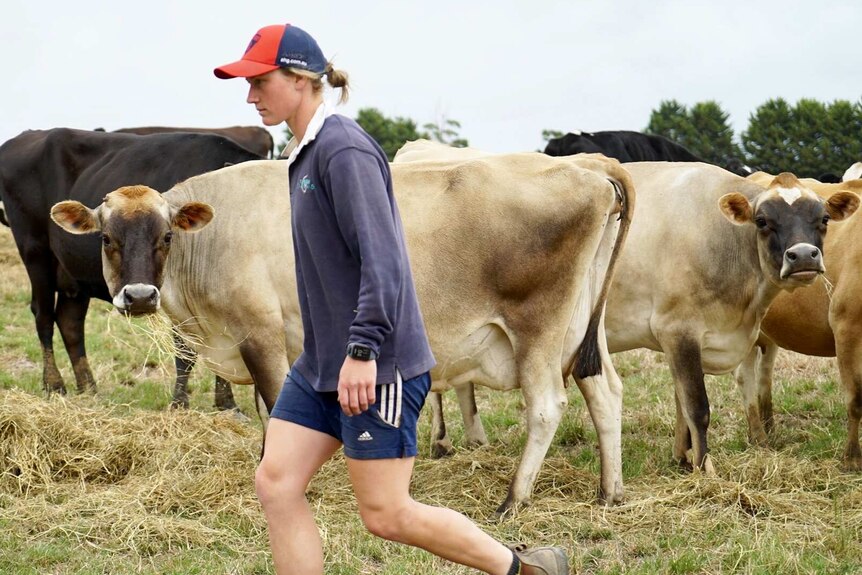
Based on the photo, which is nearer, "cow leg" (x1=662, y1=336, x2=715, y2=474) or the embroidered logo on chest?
the embroidered logo on chest

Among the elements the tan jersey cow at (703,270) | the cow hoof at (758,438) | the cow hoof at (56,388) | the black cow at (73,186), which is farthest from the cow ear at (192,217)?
the cow hoof at (758,438)

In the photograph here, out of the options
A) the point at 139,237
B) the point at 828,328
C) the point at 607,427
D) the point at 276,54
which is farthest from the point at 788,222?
the point at 276,54

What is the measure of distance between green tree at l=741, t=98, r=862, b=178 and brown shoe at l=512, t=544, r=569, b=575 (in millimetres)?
25239

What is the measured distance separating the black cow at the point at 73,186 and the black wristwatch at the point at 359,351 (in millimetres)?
6197

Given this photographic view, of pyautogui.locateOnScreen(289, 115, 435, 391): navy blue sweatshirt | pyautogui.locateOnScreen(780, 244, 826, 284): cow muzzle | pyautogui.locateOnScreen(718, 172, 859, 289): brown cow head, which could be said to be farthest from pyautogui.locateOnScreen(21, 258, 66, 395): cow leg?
pyautogui.locateOnScreen(289, 115, 435, 391): navy blue sweatshirt

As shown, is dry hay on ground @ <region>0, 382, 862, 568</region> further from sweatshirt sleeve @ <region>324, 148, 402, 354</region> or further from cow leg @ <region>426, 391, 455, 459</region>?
sweatshirt sleeve @ <region>324, 148, 402, 354</region>

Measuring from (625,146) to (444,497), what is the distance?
570cm

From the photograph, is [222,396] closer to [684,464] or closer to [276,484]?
[684,464]

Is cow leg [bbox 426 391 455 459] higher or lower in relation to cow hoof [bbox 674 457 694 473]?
lower

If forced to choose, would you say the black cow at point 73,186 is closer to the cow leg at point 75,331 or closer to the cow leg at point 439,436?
the cow leg at point 75,331

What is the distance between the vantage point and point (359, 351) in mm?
3455

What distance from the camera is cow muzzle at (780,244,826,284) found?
21.9 feet

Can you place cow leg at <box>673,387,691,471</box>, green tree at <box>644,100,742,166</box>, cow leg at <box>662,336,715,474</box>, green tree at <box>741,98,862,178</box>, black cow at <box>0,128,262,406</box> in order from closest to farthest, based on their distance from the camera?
1. cow leg at <box>662,336,715,474</box>
2. cow leg at <box>673,387,691,471</box>
3. black cow at <box>0,128,262,406</box>
4. green tree at <box>741,98,862,178</box>
5. green tree at <box>644,100,742,166</box>

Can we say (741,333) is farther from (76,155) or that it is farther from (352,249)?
(76,155)
